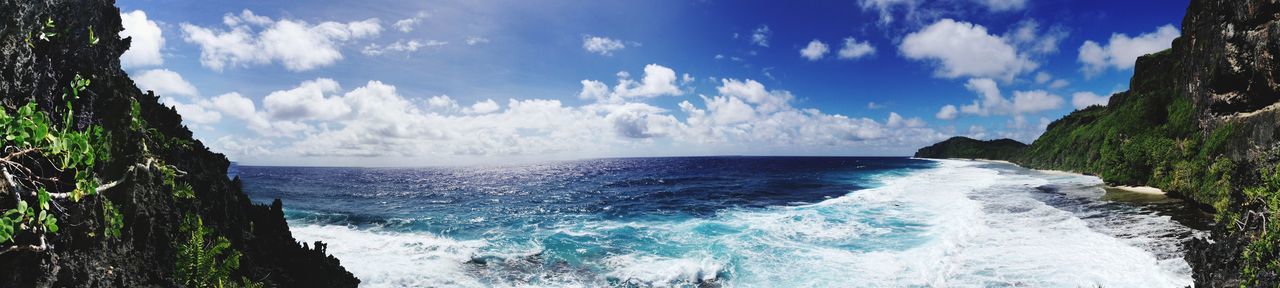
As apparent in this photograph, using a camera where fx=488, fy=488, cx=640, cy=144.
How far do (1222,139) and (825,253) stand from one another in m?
26.3

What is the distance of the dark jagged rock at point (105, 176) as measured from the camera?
5156 millimetres

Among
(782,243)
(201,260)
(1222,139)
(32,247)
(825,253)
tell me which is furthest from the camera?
(1222,139)

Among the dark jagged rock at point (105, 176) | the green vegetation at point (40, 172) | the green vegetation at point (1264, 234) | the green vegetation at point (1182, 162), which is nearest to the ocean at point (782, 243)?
the green vegetation at point (1182, 162)

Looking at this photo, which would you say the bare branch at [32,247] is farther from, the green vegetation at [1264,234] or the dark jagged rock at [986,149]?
the dark jagged rock at [986,149]

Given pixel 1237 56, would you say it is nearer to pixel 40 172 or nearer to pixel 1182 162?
pixel 1182 162

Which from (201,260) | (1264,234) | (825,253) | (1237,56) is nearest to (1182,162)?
(1237,56)

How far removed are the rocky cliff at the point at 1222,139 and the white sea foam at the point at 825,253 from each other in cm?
233

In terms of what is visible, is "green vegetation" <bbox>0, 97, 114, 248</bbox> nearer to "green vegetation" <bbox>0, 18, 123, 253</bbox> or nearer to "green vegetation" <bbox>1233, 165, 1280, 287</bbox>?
"green vegetation" <bbox>0, 18, 123, 253</bbox>

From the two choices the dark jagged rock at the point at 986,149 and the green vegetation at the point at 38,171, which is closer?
the green vegetation at the point at 38,171

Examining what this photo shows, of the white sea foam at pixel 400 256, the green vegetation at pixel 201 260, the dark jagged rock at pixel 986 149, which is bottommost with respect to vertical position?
the white sea foam at pixel 400 256

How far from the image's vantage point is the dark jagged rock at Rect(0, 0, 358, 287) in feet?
16.9

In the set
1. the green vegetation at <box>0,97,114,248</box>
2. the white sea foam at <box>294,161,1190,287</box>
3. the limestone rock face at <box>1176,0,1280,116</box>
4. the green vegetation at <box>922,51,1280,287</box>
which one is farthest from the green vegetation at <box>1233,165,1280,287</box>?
the limestone rock face at <box>1176,0,1280,116</box>

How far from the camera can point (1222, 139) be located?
26.3 meters

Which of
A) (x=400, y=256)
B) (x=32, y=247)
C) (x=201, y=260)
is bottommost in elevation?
(x=400, y=256)
